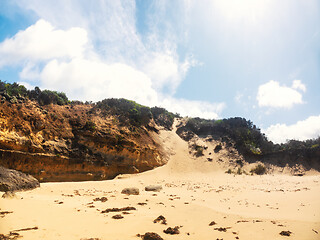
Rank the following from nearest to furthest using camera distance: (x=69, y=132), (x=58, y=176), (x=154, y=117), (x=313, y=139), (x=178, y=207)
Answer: (x=178, y=207)
(x=58, y=176)
(x=69, y=132)
(x=313, y=139)
(x=154, y=117)

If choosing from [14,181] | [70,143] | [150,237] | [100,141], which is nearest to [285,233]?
[150,237]

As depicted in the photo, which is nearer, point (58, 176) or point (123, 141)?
point (58, 176)

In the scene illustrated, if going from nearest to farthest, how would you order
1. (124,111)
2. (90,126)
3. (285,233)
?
(285,233) < (90,126) < (124,111)

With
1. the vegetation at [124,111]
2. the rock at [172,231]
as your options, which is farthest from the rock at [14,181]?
the vegetation at [124,111]

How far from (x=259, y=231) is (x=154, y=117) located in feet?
88.8

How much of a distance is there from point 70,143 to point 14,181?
24.9ft

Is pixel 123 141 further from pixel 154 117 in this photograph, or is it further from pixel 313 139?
pixel 313 139

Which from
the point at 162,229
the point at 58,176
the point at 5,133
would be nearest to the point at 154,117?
the point at 58,176

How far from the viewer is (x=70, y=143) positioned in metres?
16.6

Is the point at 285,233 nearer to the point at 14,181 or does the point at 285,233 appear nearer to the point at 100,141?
the point at 14,181

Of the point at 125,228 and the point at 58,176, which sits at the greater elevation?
the point at 125,228

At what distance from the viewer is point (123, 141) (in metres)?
19.8

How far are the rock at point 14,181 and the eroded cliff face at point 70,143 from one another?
133 inches

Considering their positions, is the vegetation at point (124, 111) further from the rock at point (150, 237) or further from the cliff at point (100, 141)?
the rock at point (150, 237)
